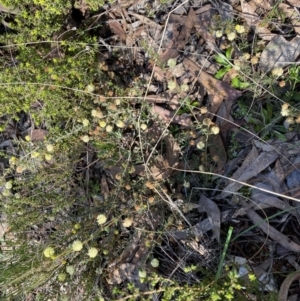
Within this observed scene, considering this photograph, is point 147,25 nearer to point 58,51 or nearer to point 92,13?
point 92,13

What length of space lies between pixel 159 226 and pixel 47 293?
2.30 feet

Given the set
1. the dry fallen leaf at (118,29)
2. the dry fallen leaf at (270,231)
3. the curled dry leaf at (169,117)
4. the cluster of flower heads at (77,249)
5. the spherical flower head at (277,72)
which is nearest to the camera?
the cluster of flower heads at (77,249)

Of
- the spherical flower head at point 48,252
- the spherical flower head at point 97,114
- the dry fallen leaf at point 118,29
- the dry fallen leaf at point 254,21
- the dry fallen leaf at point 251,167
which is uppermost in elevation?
the dry fallen leaf at point 254,21

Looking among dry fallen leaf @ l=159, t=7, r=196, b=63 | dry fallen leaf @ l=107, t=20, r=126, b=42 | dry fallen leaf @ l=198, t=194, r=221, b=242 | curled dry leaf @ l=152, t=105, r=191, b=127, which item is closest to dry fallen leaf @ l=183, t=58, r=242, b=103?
dry fallen leaf @ l=159, t=7, r=196, b=63

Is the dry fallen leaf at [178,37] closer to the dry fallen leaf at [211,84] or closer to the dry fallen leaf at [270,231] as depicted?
the dry fallen leaf at [211,84]

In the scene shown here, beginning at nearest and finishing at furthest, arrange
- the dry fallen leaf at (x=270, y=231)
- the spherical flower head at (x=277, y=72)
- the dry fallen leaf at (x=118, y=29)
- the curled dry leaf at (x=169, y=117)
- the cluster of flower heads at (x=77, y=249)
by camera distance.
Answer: the cluster of flower heads at (x=77, y=249) → the spherical flower head at (x=277, y=72) → the dry fallen leaf at (x=270, y=231) → the curled dry leaf at (x=169, y=117) → the dry fallen leaf at (x=118, y=29)

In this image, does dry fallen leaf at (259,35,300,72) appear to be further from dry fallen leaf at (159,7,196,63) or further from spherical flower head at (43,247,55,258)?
spherical flower head at (43,247,55,258)

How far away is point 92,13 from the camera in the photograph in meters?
2.59

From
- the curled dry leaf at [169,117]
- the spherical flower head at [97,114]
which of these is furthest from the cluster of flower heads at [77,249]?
the curled dry leaf at [169,117]

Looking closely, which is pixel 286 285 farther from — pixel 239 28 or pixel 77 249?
pixel 239 28

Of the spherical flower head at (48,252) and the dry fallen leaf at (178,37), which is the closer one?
the spherical flower head at (48,252)

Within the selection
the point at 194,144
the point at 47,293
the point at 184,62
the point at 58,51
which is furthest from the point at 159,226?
the point at 58,51

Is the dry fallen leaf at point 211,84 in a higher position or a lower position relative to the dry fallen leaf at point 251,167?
higher

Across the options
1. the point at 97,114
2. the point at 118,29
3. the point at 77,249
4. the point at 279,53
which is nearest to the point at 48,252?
the point at 77,249
